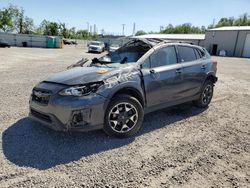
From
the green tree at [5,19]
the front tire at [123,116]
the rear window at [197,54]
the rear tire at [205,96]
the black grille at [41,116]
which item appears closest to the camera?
the black grille at [41,116]

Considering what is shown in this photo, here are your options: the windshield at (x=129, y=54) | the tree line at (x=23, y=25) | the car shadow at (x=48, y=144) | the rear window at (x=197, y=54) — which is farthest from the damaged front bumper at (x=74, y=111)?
the tree line at (x=23, y=25)

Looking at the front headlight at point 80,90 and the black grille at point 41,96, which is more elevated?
the front headlight at point 80,90

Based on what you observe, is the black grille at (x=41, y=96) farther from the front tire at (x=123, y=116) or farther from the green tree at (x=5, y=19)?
the green tree at (x=5, y=19)

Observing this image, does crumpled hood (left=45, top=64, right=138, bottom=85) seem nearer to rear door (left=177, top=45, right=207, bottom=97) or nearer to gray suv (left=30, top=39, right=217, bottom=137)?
gray suv (left=30, top=39, right=217, bottom=137)

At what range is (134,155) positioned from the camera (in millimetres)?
3568

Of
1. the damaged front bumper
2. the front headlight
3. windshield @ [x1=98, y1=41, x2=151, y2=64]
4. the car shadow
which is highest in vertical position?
windshield @ [x1=98, y1=41, x2=151, y2=64]

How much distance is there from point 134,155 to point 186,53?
2.94m

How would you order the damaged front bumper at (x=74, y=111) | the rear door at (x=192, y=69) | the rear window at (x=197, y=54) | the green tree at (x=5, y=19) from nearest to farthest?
1. the damaged front bumper at (x=74, y=111)
2. the rear door at (x=192, y=69)
3. the rear window at (x=197, y=54)
4. the green tree at (x=5, y=19)

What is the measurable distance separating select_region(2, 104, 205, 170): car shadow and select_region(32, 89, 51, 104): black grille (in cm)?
67

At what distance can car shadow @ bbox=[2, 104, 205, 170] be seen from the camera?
11.0ft

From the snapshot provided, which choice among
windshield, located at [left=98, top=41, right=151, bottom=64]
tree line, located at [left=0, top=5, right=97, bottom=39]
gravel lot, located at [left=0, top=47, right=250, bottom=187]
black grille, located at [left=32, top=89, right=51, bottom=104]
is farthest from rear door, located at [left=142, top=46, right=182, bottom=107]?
tree line, located at [left=0, top=5, right=97, bottom=39]

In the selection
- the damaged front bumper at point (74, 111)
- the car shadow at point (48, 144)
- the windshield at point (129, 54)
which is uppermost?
the windshield at point (129, 54)

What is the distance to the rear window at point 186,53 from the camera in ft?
A: 17.2

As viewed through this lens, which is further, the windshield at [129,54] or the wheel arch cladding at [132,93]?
the windshield at [129,54]
